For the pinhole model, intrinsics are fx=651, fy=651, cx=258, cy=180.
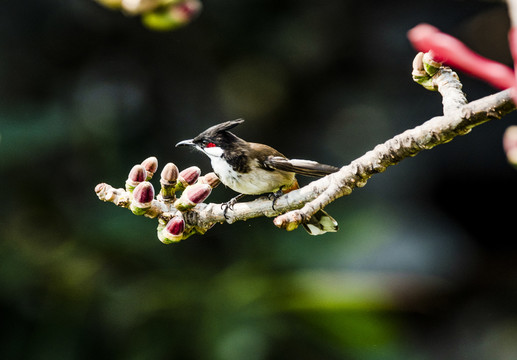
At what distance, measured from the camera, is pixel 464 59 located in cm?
62

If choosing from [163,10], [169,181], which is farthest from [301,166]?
[163,10]

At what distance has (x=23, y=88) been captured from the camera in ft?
14.4

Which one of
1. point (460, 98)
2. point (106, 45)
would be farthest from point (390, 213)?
point (460, 98)

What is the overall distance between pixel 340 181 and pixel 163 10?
0.38 meters

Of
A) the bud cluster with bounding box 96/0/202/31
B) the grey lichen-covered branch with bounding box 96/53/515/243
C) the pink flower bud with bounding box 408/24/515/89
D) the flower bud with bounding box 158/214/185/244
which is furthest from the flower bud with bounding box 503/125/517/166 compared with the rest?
the flower bud with bounding box 158/214/185/244

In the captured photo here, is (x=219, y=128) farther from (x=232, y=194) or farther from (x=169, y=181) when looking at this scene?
(x=232, y=194)

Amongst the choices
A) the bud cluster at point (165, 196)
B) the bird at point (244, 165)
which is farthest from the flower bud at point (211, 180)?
the bird at point (244, 165)

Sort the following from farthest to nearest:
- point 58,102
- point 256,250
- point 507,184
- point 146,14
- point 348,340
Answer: point 507,184 → point 58,102 → point 256,250 → point 348,340 → point 146,14

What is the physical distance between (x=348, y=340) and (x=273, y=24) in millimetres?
2316

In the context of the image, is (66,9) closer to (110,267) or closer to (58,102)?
(58,102)

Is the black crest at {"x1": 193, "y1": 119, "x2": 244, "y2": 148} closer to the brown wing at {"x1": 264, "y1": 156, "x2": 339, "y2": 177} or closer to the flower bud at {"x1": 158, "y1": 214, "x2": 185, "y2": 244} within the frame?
the brown wing at {"x1": 264, "y1": 156, "x2": 339, "y2": 177}

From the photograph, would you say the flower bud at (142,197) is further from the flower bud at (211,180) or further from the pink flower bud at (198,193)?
the flower bud at (211,180)

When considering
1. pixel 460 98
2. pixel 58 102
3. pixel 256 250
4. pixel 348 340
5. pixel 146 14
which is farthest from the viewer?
pixel 58 102

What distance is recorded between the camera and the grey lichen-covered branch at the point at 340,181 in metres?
0.90
